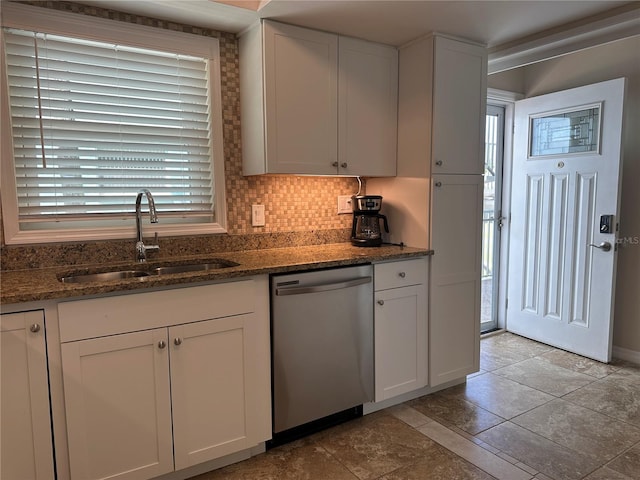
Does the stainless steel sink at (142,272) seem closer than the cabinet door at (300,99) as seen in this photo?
Yes

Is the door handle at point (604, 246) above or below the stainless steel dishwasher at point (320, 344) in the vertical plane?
above

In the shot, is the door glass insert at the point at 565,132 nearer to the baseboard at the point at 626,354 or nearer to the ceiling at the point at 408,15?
the ceiling at the point at 408,15

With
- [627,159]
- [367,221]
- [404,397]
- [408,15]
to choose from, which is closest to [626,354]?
[627,159]

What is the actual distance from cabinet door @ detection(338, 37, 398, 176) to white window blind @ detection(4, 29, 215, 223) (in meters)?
0.78

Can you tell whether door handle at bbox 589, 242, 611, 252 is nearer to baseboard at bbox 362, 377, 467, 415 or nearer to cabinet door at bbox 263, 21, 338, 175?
baseboard at bbox 362, 377, 467, 415

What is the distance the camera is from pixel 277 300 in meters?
2.05

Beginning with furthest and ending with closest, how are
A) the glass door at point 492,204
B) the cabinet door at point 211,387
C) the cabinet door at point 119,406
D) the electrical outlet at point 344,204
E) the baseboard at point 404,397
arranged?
the glass door at point 492,204 < the electrical outlet at point 344,204 < the baseboard at point 404,397 < the cabinet door at point 211,387 < the cabinet door at point 119,406

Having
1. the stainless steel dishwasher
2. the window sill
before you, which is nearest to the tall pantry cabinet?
the stainless steel dishwasher

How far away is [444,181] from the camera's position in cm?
255

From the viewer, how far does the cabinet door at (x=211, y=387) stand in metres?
1.85

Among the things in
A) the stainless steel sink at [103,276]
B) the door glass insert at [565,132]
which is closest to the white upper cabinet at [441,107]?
the door glass insert at [565,132]

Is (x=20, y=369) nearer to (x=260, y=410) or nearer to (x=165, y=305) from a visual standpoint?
(x=165, y=305)

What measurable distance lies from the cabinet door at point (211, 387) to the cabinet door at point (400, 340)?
790mm

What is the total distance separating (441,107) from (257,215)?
1251 mm
